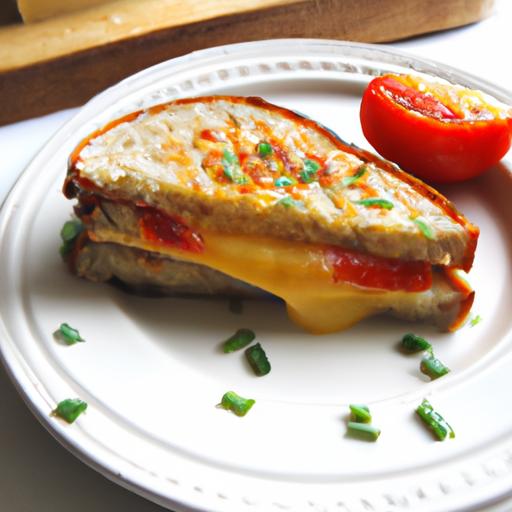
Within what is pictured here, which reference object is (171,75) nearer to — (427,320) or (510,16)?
(427,320)

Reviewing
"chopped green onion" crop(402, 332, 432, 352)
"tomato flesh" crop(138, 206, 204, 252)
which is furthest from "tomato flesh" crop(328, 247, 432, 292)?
"tomato flesh" crop(138, 206, 204, 252)

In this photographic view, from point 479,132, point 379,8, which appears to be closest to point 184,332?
point 479,132

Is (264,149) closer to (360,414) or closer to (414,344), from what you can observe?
(414,344)

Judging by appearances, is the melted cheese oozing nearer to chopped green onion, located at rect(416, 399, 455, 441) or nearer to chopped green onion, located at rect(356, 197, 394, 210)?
chopped green onion, located at rect(356, 197, 394, 210)

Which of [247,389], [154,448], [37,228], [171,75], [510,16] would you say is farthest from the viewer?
[510,16]

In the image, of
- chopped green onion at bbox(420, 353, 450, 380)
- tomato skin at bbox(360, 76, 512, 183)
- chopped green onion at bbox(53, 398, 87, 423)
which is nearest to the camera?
chopped green onion at bbox(53, 398, 87, 423)

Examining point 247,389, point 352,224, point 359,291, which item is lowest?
point 247,389
